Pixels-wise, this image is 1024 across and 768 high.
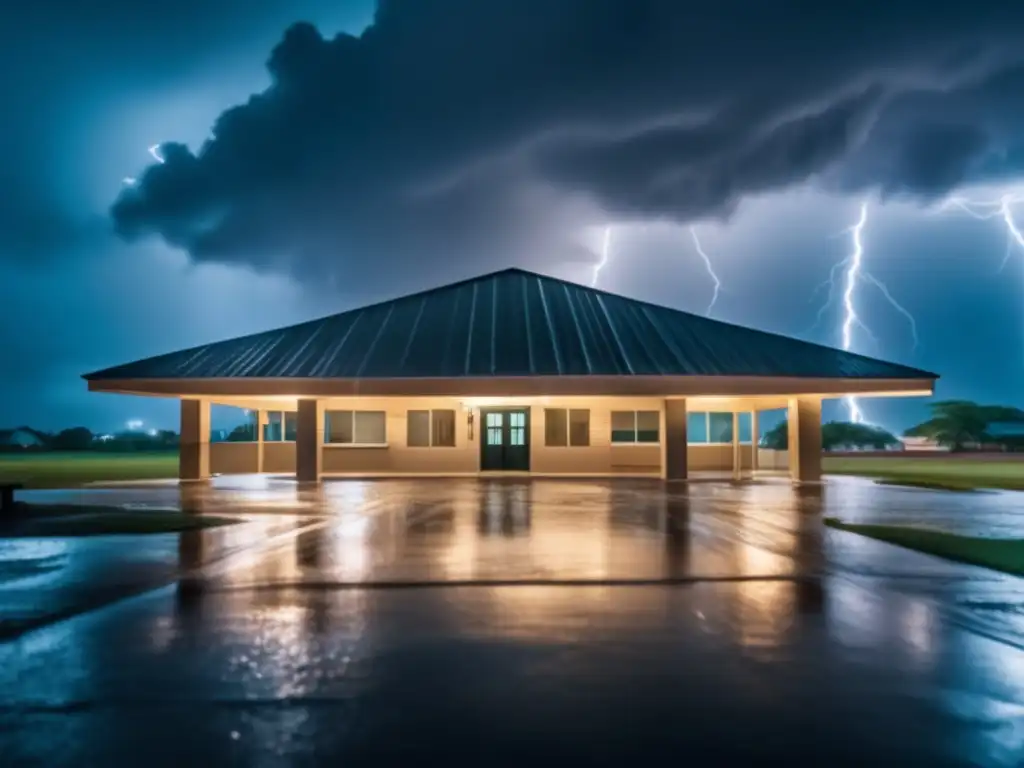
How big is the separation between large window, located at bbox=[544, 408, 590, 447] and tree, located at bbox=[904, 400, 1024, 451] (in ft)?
242

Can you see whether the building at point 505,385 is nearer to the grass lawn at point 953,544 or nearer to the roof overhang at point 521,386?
the roof overhang at point 521,386

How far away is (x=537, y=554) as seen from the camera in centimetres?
1002

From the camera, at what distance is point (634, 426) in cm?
3077

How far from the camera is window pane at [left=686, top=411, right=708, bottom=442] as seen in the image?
111 ft

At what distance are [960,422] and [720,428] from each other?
7297 cm

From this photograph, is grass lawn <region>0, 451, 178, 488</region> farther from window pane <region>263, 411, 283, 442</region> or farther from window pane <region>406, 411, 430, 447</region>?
window pane <region>406, 411, 430, 447</region>

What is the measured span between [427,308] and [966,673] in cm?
2544

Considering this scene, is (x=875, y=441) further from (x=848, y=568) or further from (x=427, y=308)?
(x=848, y=568)

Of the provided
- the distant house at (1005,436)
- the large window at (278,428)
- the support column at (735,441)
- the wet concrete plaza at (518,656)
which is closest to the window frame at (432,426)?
the large window at (278,428)

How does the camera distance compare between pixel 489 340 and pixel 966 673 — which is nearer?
pixel 966 673

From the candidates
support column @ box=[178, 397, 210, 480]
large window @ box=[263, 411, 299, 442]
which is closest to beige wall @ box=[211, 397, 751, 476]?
large window @ box=[263, 411, 299, 442]

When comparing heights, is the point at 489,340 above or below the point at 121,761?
above

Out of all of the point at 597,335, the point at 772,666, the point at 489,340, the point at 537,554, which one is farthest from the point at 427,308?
the point at 772,666

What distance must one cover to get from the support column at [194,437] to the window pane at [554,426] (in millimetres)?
12016
